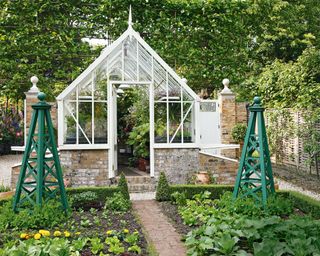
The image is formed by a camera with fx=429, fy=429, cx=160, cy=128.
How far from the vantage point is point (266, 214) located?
685 centimetres

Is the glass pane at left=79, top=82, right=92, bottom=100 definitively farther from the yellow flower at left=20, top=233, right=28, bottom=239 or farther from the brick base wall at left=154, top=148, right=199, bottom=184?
the yellow flower at left=20, top=233, right=28, bottom=239

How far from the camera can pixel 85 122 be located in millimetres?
10719

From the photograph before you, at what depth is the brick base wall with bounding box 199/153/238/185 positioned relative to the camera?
438 inches

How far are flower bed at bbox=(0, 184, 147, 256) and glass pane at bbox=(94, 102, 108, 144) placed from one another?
8.29 ft

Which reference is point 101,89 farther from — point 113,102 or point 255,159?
point 255,159

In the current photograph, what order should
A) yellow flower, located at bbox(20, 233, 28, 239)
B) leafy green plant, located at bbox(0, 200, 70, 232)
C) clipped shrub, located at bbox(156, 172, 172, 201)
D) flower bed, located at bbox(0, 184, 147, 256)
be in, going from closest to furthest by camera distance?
1. flower bed, located at bbox(0, 184, 147, 256)
2. yellow flower, located at bbox(20, 233, 28, 239)
3. leafy green plant, located at bbox(0, 200, 70, 232)
4. clipped shrub, located at bbox(156, 172, 172, 201)

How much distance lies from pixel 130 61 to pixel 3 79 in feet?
23.2

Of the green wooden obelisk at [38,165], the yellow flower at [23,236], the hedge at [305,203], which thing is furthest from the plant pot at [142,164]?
the yellow flower at [23,236]

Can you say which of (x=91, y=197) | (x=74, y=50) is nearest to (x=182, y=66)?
(x=74, y=50)

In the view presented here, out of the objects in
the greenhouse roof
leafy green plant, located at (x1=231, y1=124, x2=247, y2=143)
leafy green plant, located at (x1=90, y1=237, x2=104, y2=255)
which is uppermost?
the greenhouse roof

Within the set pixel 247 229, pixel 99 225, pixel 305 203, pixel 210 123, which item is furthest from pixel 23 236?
pixel 210 123

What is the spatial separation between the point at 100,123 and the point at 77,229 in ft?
15.9

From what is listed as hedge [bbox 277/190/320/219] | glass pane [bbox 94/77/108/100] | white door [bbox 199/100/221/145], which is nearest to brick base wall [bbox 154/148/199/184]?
glass pane [bbox 94/77/108/100]

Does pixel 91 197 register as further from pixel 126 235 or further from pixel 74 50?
pixel 74 50
